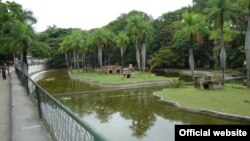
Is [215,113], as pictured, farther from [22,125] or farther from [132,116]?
[22,125]

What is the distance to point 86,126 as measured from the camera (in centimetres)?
414

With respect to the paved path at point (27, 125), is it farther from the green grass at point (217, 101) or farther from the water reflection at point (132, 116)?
the green grass at point (217, 101)

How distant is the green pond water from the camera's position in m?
14.4

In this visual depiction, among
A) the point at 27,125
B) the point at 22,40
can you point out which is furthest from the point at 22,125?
the point at 22,40

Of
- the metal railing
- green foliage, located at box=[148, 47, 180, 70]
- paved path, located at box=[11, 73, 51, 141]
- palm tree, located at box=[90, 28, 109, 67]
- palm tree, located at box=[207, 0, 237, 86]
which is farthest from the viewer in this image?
green foliage, located at box=[148, 47, 180, 70]

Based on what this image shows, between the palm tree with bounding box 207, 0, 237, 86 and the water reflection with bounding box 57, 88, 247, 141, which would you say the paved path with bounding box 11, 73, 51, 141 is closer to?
the water reflection with bounding box 57, 88, 247, 141

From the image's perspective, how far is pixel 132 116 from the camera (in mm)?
18156

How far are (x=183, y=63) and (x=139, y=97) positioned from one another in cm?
3374

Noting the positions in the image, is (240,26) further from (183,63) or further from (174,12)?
(174,12)

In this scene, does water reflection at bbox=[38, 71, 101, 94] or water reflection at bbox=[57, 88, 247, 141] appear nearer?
water reflection at bbox=[57, 88, 247, 141]

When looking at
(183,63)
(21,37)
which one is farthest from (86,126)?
(183,63)

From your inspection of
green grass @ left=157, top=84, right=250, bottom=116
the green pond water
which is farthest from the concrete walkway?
green grass @ left=157, top=84, right=250, bottom=116

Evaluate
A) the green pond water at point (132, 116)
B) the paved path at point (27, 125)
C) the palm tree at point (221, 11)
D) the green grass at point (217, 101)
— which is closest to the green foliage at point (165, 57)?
the palm tree at point (221, 11)

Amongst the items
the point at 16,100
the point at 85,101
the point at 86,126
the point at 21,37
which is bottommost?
the point at 85,101
